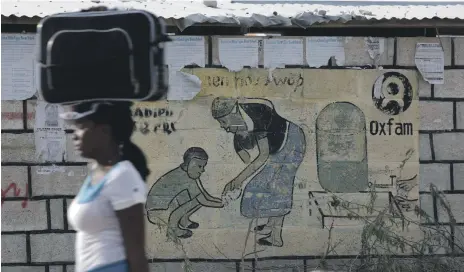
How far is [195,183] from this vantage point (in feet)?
20.5

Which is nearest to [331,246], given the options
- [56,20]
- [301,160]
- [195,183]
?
[301,160]

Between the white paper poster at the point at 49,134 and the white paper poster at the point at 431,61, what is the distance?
2.67 metres

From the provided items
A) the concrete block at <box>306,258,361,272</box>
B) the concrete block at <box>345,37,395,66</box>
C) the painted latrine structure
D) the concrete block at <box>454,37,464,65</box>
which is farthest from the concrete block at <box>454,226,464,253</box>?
the concrete block at <box>345,37,395,66</box>

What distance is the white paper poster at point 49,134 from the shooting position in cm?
Answer: 615

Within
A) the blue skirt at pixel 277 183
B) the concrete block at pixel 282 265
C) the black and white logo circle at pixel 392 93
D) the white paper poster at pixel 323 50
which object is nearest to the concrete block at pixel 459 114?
the black and white logo circle at pixel 392 93

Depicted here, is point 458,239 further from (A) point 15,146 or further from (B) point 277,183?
(A) point 15,146

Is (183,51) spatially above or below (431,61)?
above

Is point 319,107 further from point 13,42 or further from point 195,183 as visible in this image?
point 13,42

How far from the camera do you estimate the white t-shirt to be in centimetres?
321

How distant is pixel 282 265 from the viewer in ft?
20.8

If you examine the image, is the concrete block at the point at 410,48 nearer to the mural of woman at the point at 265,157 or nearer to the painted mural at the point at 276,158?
the painted mural at the point at 276,158

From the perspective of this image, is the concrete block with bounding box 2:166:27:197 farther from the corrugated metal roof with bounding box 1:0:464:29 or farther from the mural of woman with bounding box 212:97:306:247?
the mural of woman with bounding box 212:97:306:247

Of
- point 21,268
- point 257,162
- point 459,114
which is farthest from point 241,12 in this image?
point 21,268

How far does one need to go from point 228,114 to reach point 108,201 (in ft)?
10.2
